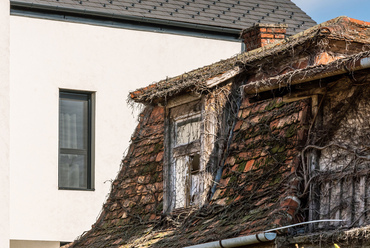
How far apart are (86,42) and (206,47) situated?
9.85 feet

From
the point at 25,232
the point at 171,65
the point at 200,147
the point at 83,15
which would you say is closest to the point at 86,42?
the point at 83,15

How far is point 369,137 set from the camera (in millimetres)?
8945

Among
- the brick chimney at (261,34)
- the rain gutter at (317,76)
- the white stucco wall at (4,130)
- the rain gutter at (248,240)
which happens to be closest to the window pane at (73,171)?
the brick chimney at (261,34)

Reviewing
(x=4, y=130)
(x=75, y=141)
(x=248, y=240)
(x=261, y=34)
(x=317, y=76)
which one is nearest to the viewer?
(x=317, y=76)

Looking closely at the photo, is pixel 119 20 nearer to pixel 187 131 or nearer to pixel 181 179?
pixel 187 131

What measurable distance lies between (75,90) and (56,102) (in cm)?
53

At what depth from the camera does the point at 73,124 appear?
18.9 m

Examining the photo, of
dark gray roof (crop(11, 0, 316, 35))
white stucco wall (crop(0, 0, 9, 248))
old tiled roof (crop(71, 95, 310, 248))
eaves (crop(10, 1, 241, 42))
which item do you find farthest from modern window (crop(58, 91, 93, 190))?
white stucco wall (crop(0, 0, 9, 248))

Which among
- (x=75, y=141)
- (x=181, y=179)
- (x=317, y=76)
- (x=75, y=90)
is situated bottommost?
(x=181, y=179)

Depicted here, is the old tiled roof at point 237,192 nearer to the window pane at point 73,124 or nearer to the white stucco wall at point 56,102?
the white stucco wall at point 56,102

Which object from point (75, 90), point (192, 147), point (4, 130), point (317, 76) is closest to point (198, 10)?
point (75, 90)

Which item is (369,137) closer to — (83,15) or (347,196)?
(347,196)

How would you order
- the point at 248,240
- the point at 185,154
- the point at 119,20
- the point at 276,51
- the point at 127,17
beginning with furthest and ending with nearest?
the point at 119,20 → the point at 127,17 → the point at 185,154 → the point at 276,51 → the point at 248,240

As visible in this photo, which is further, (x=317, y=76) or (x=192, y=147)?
(x=192, y=147)
